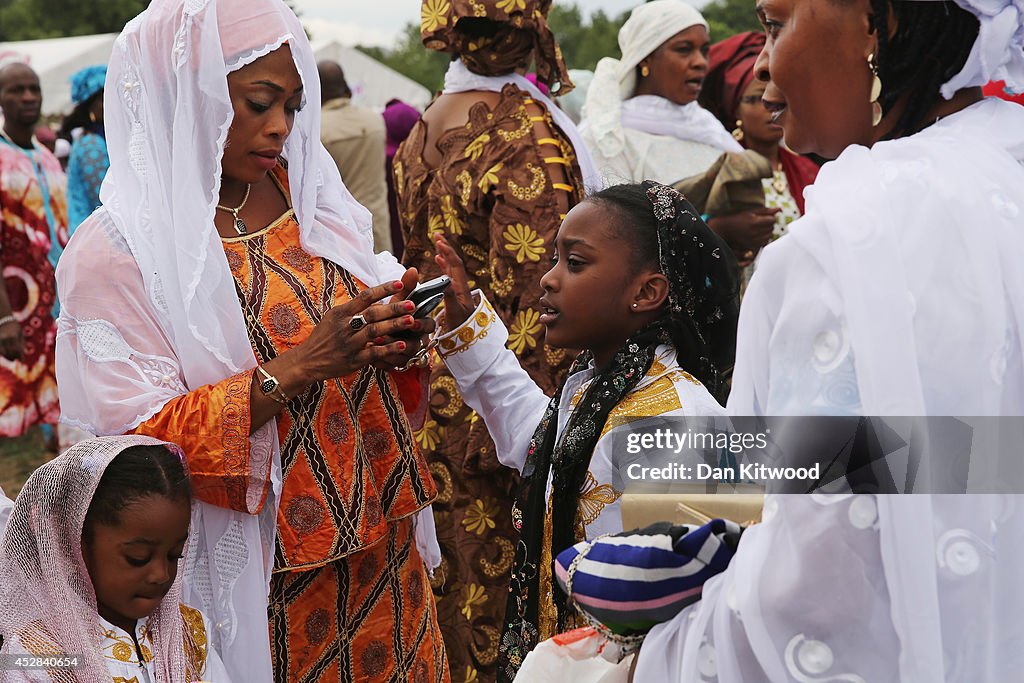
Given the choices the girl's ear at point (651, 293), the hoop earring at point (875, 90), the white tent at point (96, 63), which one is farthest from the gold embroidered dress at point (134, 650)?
the white tent at point (96, 63)

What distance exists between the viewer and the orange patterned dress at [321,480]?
8.45 feet

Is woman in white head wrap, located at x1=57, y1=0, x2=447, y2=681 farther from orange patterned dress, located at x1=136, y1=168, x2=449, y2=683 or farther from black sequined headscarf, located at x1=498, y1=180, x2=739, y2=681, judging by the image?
black sequined headscarf, located at x1=498, y1=180, x2=739, y2=681

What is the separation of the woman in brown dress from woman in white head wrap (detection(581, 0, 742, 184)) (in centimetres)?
141

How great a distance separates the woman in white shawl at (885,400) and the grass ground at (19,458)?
657 cm

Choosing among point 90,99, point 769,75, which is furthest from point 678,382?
point 90,99

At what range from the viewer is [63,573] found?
7.64 ft

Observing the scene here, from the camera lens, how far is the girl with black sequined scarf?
255 centimetres

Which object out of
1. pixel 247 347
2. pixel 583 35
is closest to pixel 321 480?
pixel 247 347

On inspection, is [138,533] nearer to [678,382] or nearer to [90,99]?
[678,382]

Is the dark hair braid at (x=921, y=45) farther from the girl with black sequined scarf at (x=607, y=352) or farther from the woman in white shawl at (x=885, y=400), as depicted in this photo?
the girl with black sequined scarf at (x=607, y=352)

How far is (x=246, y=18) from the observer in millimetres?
2730

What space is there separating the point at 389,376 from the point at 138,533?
0.79m

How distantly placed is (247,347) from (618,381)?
2.80ft

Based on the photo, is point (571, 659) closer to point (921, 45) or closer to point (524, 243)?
point (921, 45)
